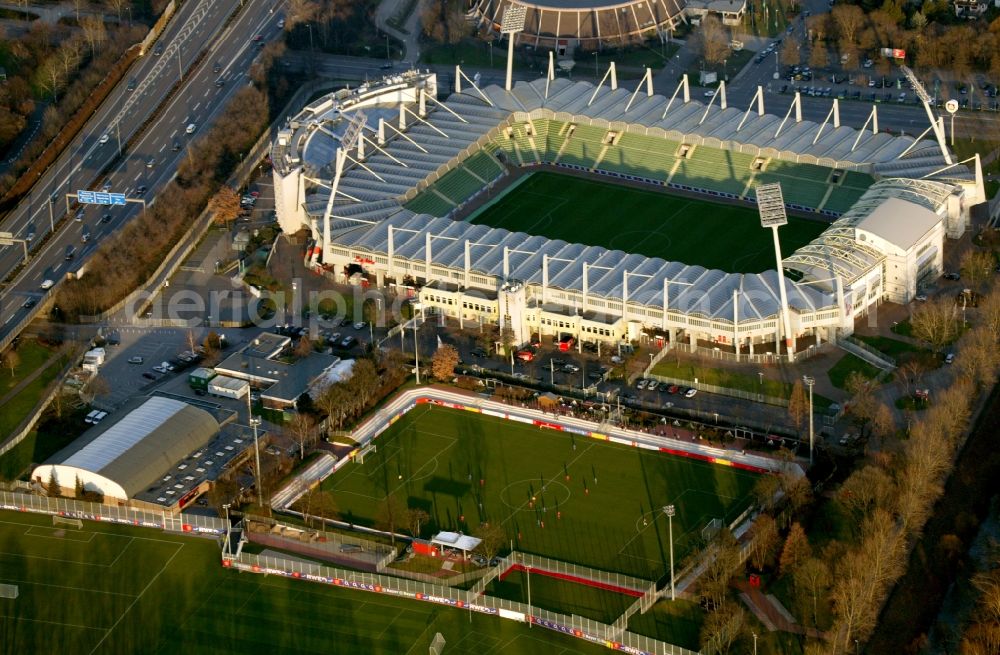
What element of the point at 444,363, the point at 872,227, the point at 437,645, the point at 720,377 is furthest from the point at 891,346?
the point at 437,645

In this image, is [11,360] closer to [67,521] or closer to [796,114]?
[67,521]

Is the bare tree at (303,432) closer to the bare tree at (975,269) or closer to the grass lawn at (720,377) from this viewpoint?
the grass lawn at (720,377)

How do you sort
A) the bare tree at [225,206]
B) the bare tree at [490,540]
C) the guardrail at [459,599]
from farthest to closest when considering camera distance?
the bare tree at [225,206] < the bare tree at [490,540] < the guardrail at [459,599]

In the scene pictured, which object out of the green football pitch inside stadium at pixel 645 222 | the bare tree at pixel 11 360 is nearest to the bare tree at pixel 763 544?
the green football pitch inside stadium at pixel 645 222

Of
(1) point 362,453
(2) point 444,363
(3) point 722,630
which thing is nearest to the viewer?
(3) point 722,630

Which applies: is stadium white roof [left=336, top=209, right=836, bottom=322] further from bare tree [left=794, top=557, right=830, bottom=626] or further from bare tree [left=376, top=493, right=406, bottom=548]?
bare tree [left=794, top=557, right=830, bottom=626]

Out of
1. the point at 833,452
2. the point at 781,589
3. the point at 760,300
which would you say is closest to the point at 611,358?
the point at 760,300

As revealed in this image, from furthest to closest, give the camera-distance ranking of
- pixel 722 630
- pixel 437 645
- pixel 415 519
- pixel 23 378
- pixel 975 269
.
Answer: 1. pixel 975 269
2. pixel 23 378
3. pixel 415 519
4. pixel 437 645
5. pixel 722 630
